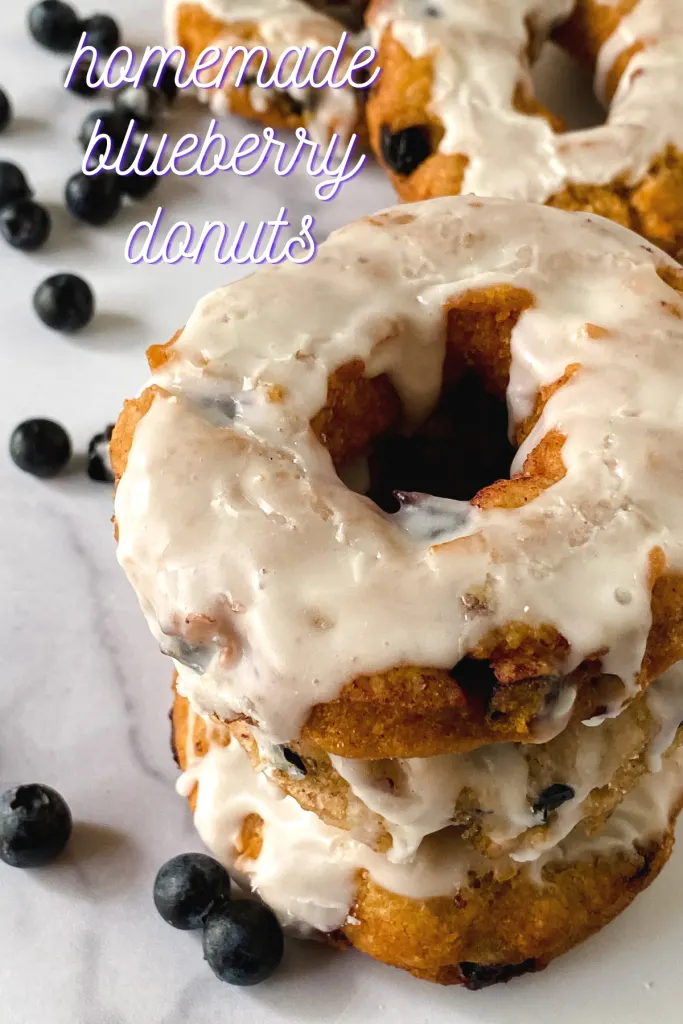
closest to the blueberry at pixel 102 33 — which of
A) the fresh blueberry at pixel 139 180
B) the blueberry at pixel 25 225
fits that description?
the fresh blueberry at pixel 139 180

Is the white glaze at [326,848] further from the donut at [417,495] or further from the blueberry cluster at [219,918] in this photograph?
the donut at [417,495]

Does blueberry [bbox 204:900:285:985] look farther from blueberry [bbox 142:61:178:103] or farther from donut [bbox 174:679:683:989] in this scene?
blueberry [bbox 142:61:178:103]

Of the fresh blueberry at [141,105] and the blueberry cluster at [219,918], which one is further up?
the fresh blueberry at [141,105]

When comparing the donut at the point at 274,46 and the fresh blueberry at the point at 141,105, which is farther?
the fresh blueberry at the point at 141,105

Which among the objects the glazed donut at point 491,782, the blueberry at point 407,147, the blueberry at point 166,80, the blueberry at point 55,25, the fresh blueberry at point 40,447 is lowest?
the fresh blueberry at point 40,447

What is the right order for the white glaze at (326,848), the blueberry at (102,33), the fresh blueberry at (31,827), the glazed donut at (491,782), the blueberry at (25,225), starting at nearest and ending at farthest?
the glazed donut at (491,782), the white glaze at (326,848), the fresh blueberry at (31,827), the blueberry at (25,225), the blueberry at (102,33)

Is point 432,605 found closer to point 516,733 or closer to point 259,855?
point 516,733

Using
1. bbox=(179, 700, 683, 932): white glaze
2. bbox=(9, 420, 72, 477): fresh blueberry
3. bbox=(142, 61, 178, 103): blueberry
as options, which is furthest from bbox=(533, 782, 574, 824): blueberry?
bbox=(142, 61, 178, 103): blueberry
